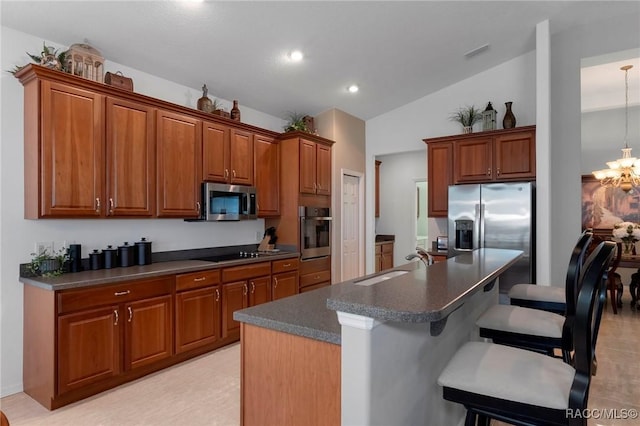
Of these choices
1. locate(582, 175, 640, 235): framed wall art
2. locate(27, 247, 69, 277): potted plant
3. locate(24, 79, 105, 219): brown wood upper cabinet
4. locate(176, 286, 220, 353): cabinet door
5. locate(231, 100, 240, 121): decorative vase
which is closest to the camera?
locate(24, 79, 105, 219): brown wood upper cabinet

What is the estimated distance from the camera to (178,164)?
3.48 m

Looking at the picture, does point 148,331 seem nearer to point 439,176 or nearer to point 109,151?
point 109,151

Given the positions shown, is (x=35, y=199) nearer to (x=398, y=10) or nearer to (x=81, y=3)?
(x=81, y=3)

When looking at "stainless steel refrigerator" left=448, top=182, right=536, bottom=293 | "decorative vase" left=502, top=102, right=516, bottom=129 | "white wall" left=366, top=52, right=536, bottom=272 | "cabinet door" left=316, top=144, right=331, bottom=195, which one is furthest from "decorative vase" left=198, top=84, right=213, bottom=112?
"decorative vase" left=502, top=102, right=516, bottom=129

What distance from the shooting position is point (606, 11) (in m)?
3.86

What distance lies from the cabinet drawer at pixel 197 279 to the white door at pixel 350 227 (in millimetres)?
2443

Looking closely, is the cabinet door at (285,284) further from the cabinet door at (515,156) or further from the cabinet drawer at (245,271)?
the cabinet door at (515,156)

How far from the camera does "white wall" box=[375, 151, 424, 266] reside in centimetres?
712

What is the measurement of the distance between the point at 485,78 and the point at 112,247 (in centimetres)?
508

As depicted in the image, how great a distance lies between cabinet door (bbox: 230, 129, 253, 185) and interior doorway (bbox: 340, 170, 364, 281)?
1.76 m

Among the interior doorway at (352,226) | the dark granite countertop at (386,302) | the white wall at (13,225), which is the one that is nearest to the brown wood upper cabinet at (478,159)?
the interior doorway at (352,226)

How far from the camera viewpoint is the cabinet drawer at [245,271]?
362 cm

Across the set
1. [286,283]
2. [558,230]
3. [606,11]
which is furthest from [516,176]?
[286,283]

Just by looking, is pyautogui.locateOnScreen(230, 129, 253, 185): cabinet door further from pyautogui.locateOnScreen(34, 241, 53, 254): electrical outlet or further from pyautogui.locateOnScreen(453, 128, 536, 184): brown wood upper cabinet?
pyautogui.locateOnScreen(453, 128, 536, 184): brown wood upper cabinet
